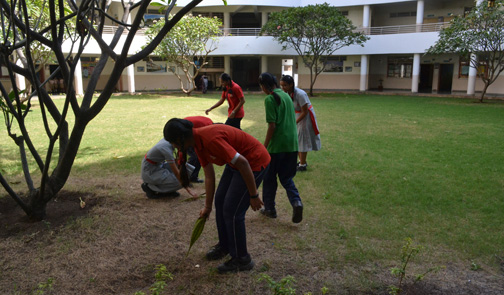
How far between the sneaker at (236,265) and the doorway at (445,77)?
28.5 m

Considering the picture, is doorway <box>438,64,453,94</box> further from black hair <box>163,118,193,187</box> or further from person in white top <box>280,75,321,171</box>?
black hair <box>163,118,193,187</box>

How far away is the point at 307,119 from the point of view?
6164 mm

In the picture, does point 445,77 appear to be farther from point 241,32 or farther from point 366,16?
point 241,32

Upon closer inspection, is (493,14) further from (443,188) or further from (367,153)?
(443,188)

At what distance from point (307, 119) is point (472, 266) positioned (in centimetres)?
318

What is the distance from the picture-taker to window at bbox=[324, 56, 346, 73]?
98.4 feet

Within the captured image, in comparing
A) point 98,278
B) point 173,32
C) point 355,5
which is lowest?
point 98,278

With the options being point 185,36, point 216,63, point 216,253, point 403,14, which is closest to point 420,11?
point 403,14

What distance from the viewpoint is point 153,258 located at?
147 inches

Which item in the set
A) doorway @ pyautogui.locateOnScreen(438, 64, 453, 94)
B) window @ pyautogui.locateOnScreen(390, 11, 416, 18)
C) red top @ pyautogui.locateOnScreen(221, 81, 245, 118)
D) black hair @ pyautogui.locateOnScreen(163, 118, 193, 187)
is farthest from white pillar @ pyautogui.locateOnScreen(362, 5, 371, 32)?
black hair @ pyautogui.locateOnScreen(163, 118, 193, 187)

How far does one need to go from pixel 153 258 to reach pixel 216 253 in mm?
575

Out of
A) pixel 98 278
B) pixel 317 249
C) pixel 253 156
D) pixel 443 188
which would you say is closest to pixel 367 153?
pixel 443 188

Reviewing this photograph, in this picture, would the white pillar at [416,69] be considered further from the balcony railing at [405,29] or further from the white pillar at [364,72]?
the white pillar at [364,72]

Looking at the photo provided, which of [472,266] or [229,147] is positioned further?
[472,266]
